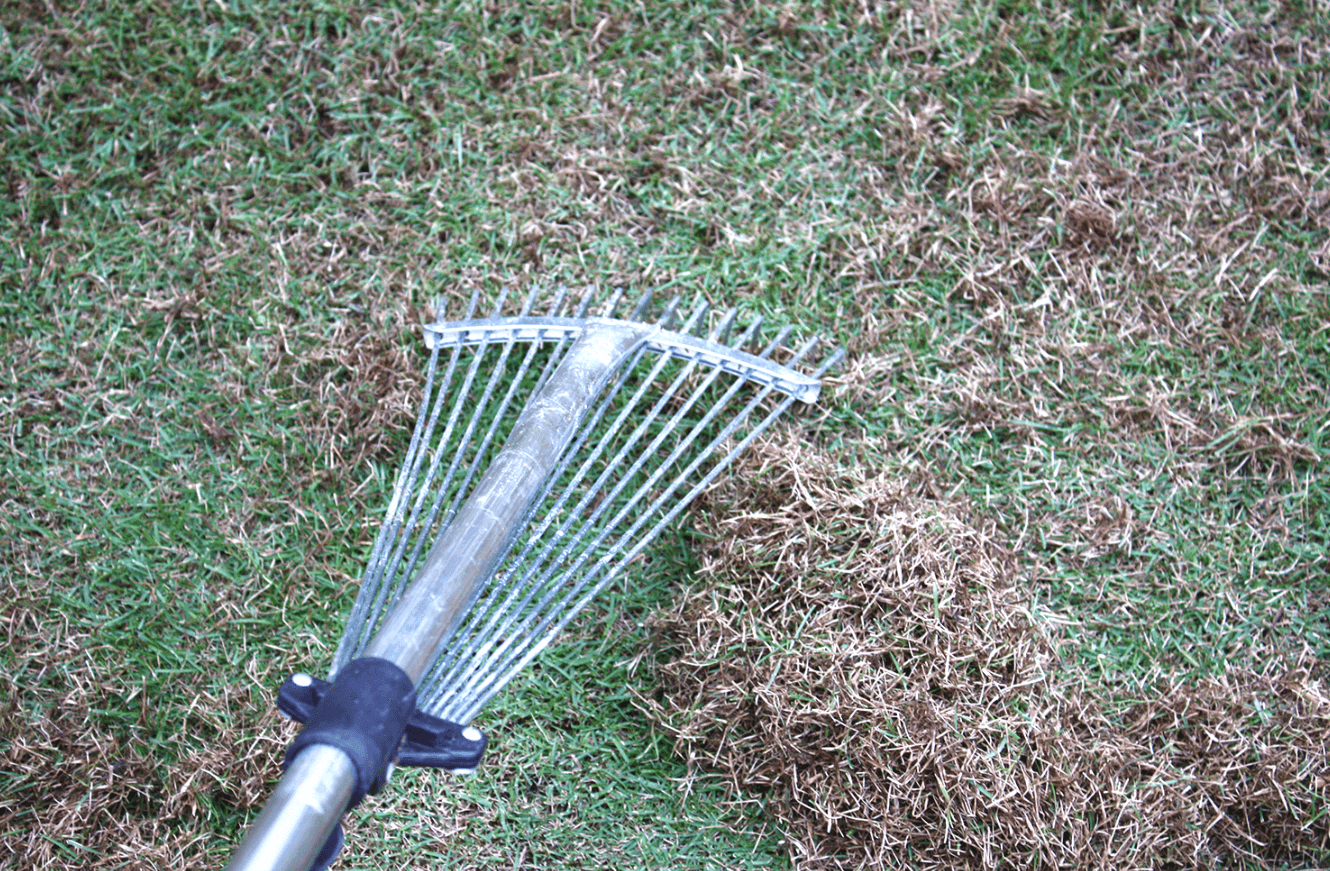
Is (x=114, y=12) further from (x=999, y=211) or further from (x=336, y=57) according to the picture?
(x=999, y=211)

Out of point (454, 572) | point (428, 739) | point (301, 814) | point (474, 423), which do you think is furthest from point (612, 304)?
point (301, 814)

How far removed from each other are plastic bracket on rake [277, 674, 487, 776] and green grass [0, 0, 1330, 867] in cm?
56

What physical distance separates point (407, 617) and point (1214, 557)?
1.98m

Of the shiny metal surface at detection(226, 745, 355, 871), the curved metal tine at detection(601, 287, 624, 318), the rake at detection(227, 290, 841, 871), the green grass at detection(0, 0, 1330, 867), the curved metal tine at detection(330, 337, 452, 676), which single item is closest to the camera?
the shiny metal surface at detection(226, 745, 355, 871)

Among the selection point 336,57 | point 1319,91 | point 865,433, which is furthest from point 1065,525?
point 336,57

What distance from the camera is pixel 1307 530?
2631 mm

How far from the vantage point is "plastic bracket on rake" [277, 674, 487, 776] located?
5.69ft

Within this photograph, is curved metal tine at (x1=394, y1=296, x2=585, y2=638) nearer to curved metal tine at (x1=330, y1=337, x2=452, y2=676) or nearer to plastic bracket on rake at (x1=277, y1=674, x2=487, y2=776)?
curved metal tine at (x1=330, y1=337, x2=452, y2=676)

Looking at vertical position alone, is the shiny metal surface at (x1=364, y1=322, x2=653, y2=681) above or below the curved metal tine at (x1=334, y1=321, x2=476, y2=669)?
above

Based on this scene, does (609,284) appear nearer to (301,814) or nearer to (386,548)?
(386,548)

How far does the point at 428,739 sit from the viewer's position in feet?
5.84

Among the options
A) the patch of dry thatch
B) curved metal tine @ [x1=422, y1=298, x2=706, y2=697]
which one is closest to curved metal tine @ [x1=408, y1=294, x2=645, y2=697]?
curved metal tine @ [x1=422, y1=298, x2=706, y2=697]

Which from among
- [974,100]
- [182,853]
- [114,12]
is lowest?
[182,853]

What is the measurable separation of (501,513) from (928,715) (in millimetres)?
1002
